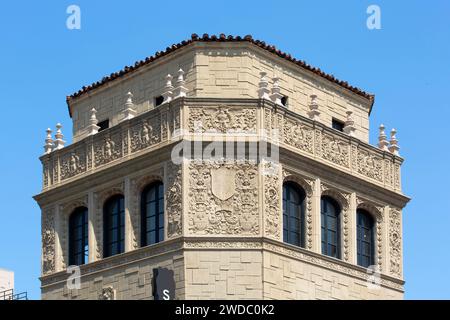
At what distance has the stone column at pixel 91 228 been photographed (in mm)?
44750

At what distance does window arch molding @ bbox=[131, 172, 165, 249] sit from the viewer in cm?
4344

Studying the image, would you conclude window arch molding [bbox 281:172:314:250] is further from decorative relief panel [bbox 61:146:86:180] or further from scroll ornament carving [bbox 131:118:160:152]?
decorative relief panel [bbox 61:146:86:180]

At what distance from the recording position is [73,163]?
4647 centimetres

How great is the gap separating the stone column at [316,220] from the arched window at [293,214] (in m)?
0.39

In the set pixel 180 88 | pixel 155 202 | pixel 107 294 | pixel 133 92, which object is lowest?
pixel 107 294

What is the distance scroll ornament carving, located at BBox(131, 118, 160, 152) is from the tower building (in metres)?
0.05

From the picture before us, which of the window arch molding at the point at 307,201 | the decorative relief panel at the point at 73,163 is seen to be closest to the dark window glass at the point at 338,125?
the window arch molding at the point at 307,201

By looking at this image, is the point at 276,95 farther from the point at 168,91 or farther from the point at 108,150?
the point at 108,150

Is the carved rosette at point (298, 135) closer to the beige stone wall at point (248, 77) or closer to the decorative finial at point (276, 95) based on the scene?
the decorative finial at point (276, 95)

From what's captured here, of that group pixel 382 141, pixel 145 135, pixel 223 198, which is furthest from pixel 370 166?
pixel 145 135

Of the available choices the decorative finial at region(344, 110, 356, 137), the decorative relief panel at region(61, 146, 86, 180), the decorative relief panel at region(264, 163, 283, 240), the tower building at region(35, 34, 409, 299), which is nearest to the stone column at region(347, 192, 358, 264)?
the tower building at region(35, 34, 409, 299)

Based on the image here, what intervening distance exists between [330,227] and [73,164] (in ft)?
32.0
